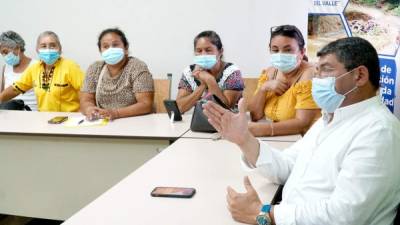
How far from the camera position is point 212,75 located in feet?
9.73

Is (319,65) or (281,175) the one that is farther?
(281,175)

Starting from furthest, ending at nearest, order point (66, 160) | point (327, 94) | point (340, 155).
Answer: point (66, 160) < point (327, 94) < point (340, 155)

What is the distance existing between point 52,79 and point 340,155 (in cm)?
282

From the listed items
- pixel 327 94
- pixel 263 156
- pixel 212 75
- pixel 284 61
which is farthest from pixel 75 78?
pixel 327 94

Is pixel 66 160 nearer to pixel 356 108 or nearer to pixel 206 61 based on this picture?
pixel 206 61

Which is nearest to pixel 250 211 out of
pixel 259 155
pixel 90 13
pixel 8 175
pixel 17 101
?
pixel 259 155

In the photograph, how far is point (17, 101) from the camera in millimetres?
3549

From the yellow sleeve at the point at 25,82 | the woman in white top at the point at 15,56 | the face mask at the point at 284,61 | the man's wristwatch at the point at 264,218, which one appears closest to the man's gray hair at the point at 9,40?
the woman in white top at the point at 15,56

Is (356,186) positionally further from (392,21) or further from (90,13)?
(90,13)

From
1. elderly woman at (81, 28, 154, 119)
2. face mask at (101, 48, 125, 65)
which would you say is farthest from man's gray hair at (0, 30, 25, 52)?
face mask at (101, 48, 125, 65)

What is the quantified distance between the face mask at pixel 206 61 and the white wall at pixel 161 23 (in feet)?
4.04

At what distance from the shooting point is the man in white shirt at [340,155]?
3.62ft

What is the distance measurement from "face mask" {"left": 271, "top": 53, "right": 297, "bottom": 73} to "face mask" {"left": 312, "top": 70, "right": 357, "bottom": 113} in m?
0.96

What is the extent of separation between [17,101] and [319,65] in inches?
116
